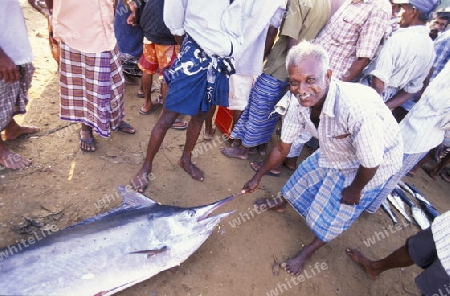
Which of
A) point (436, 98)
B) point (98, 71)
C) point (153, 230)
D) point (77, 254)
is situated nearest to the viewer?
point (77, 254)

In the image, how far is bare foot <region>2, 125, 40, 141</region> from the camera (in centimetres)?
335

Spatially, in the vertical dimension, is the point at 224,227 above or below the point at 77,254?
below

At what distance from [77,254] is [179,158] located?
5.71 ft

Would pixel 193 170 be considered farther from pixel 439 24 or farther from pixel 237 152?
pixel 439 24

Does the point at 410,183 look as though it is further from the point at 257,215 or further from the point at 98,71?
the point at 98,71

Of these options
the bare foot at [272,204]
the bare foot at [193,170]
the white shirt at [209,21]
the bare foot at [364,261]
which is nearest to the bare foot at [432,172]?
the bare foot at [364,261]

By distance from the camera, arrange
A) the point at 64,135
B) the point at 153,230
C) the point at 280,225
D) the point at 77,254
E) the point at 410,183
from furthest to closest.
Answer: the point at 410,183 → the point at 64,135 → the point at 280,225 → the point at 153,230 → the point at 77,254

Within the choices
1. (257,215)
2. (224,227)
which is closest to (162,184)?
(224,227)

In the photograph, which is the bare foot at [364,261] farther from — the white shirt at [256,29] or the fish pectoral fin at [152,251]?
the white shirt at [256,29]

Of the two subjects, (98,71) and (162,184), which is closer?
(98,71)

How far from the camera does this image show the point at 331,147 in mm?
2527

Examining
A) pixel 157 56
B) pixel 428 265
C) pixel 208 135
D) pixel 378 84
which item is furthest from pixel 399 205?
pixel 157 56

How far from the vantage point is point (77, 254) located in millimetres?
2115

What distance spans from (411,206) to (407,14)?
2.20 metres
